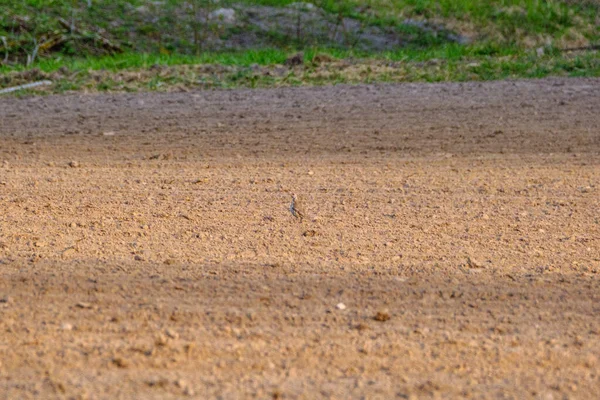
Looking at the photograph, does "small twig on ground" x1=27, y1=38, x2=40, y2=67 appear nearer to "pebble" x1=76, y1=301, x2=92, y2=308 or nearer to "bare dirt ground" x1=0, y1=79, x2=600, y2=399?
"bare dirt ground" x1=0, y1=79, x2=600, y2=399

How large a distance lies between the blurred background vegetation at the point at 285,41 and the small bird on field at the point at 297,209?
5024 mm

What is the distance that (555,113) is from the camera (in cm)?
810

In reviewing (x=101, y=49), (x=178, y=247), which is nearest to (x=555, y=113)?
(x=178, y=247)

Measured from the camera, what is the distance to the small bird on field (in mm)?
5031

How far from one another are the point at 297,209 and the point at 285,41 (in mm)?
10386

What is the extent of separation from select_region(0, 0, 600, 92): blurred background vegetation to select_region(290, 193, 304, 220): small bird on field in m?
5.02

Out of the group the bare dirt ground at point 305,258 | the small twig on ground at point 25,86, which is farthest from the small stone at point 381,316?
the small twig on ground at point 25,86

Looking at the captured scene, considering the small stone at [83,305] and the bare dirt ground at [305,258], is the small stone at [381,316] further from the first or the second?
the small stone at [83,305]

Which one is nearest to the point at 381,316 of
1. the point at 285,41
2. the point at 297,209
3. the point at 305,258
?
the point at 305,258

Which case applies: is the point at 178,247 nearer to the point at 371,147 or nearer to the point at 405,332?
the point at 405,332

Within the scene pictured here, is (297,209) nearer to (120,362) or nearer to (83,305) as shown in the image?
(83,305)

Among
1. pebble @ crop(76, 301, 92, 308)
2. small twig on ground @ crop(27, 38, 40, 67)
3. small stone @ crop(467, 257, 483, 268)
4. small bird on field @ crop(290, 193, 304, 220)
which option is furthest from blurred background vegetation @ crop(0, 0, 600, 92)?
pebble @ crop(76, 301, 92, 308)

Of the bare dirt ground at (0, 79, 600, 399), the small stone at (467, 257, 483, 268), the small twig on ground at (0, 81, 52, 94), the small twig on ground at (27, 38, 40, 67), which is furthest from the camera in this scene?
the small twig on ground at (27, 38, 40, 67)

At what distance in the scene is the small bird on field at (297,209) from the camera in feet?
16.5
